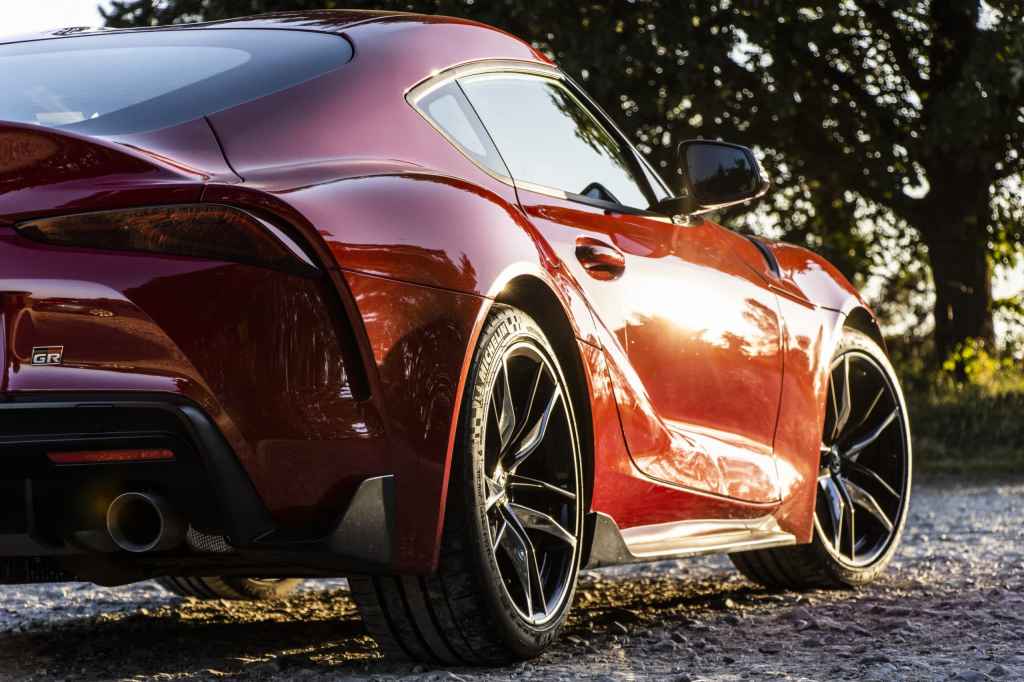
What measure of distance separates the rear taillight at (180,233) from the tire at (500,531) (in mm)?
630

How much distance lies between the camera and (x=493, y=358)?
352cm

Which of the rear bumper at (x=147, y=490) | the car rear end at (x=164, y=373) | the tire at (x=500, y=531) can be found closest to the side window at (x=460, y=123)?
the tire at (x=500, y=531)

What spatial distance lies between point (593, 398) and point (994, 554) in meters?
3.25

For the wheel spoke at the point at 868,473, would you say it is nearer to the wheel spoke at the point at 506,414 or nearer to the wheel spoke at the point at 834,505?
the wheel spoke at the point at 834,505

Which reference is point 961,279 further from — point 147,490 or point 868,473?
point 147,490

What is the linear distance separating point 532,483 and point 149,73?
128 cm

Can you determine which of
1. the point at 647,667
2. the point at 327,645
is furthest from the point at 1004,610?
the point at 327,645

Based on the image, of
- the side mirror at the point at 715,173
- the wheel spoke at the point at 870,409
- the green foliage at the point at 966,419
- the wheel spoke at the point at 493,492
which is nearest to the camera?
the wheel spoke at the point at 493,492

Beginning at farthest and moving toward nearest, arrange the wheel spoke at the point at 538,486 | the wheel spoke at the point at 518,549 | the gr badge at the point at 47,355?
the wheel spoke at the point at 538,486 < the wheel spoke at the point at 518,549 < the gr badge at the point at 47,355

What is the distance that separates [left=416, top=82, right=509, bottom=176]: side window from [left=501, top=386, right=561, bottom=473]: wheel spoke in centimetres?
58

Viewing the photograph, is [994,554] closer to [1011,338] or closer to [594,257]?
[594,257]

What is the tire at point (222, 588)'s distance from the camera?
538cm

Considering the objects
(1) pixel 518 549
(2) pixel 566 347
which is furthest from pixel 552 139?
(1) pixel 518 549

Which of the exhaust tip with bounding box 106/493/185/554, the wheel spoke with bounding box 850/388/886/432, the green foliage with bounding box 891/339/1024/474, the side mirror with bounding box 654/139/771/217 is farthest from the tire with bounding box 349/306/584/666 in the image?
the green foliage with bounding box 891/339/1024/474
